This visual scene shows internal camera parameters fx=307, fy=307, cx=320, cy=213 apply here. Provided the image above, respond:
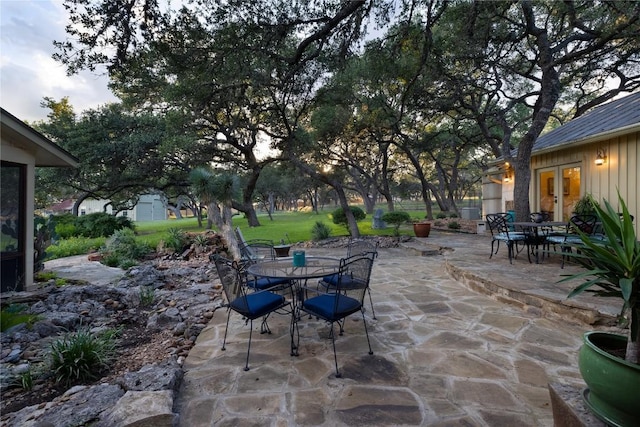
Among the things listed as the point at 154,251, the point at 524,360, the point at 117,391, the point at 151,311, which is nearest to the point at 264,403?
the point at 117,391

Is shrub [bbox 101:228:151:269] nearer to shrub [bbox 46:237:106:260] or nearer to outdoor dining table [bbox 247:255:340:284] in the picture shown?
shrub [bbox 46:237:106:260]

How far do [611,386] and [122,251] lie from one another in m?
10.4

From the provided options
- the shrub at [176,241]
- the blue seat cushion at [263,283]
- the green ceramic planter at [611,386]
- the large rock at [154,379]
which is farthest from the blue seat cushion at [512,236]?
the shrub at [176,241]

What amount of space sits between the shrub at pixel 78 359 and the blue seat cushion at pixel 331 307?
1.96 metres

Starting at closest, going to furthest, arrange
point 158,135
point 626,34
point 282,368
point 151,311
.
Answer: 1. point 282,368
2. point 151,311
3. point 626,34
4. point 158,135

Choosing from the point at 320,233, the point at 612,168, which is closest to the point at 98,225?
the point at 320,233

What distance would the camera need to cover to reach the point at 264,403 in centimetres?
225

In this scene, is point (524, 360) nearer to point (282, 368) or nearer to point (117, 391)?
point (282, 368)

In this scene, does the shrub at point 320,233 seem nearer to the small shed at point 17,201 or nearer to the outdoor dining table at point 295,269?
the outdoor dining table at point 295,269

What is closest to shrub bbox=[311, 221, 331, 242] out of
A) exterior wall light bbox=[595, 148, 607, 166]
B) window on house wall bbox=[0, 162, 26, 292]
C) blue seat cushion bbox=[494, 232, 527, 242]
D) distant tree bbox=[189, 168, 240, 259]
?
distant tree bbox=[189, 168, 240, 259]

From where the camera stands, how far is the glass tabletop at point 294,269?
3380mm

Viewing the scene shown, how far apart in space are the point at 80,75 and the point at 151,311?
3795 mm

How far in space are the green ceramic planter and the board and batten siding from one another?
601cm

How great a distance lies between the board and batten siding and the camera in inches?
242
